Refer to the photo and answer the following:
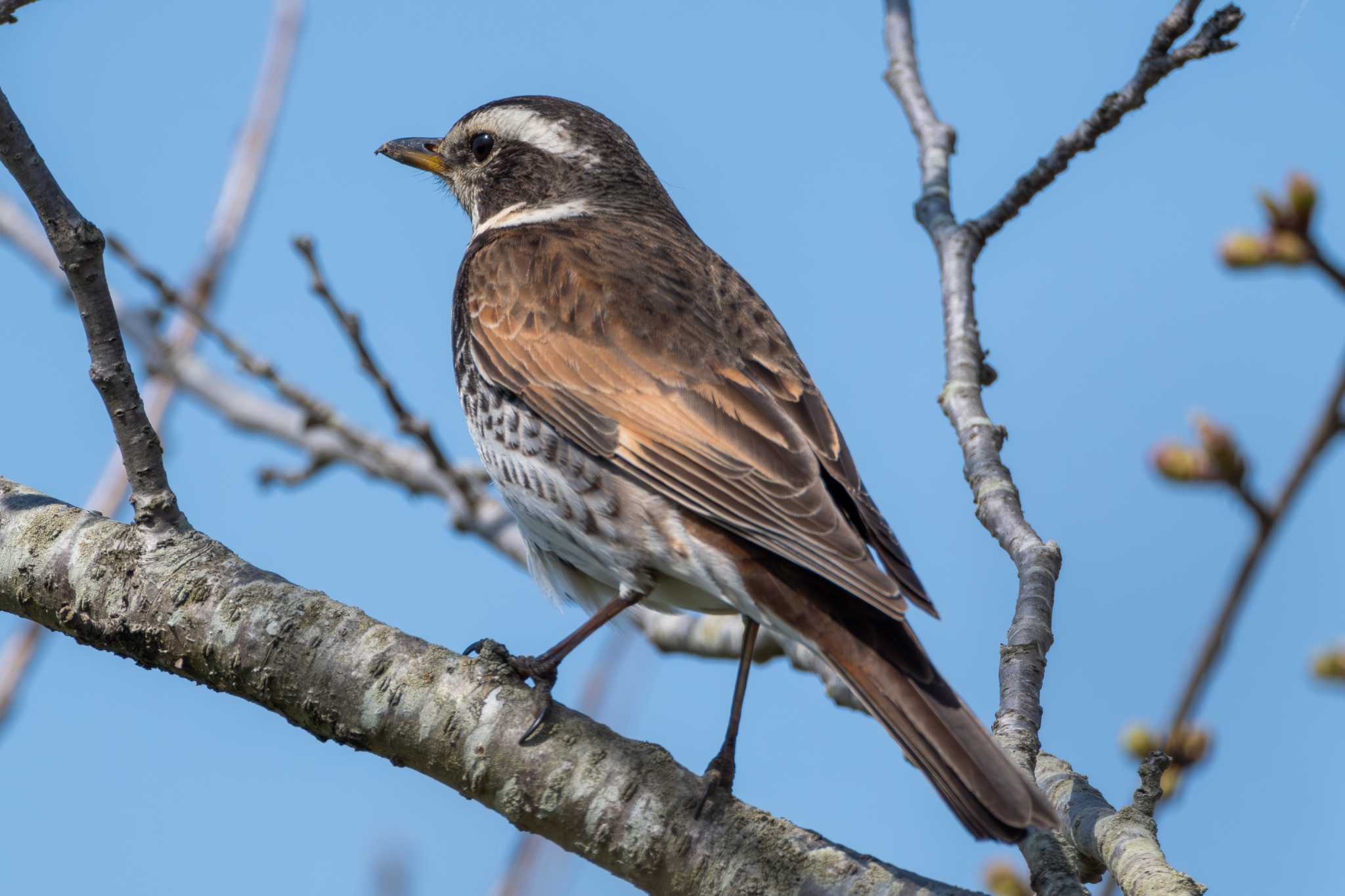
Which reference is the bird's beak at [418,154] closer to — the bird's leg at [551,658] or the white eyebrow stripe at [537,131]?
the white eyebrow stripe at [537,131]

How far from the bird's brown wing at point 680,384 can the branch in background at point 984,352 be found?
351 mm

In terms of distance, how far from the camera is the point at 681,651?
618 cm

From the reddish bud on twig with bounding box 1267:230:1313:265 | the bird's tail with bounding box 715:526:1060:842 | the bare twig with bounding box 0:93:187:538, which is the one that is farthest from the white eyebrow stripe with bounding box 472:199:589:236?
the reddish bud on twig with bounding box 1267:230:1313:265

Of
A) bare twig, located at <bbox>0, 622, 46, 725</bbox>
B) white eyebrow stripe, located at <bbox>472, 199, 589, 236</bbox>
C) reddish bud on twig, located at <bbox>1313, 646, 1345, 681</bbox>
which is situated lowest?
bare twig, located at <bbox>0, 622, 46, 725</bbox>

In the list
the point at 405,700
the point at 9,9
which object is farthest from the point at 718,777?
the point at 9,9

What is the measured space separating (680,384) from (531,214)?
77.5 inches

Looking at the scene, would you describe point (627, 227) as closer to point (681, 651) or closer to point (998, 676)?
point (681, 651)

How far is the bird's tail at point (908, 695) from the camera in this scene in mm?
3504

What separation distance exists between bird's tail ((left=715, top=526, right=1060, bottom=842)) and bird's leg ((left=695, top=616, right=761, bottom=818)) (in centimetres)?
32

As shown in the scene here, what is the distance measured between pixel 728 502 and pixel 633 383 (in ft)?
2.31

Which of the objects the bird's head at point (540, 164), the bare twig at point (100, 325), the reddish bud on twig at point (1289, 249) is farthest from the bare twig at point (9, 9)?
the reddish bud on twig at point (1289, 249)

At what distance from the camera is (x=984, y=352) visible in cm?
546

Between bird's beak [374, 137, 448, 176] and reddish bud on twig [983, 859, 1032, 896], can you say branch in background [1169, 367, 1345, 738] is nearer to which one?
reddish bud on twig [983, 859, 1032, 896]

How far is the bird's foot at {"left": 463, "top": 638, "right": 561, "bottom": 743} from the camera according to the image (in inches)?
143
